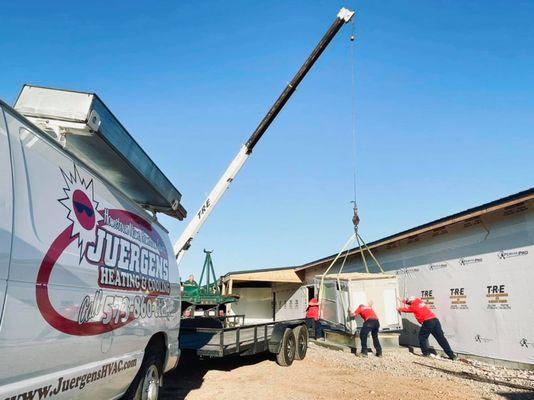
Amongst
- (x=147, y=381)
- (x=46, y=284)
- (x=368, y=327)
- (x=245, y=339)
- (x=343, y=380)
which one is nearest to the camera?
(x=46, y=284)

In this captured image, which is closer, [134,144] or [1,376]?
[1,376]

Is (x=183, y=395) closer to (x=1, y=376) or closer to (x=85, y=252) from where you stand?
(x=85, y=252)

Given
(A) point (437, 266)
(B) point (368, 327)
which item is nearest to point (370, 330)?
(B) point (368, 327)

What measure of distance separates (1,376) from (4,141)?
148cm

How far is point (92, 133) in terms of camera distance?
13.2 ft

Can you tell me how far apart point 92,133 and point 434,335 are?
11318 mm

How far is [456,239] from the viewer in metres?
12.5

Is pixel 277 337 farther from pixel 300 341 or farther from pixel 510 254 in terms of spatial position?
pixel 510 254

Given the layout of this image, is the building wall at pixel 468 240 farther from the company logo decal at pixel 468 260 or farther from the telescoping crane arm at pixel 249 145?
the telescoping crane arm at pixel 249 145

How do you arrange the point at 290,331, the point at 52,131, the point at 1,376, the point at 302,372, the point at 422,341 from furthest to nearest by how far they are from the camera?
the point at 422,341, the point at 290,331, the point at 302,372, the point at 52,131, the point at 1,376

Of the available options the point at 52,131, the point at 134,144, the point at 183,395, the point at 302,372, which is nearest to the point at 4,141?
the point at 52,131

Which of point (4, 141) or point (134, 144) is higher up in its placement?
point (134, 144)

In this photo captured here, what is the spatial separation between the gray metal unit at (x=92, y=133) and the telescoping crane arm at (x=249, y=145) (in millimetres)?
7696

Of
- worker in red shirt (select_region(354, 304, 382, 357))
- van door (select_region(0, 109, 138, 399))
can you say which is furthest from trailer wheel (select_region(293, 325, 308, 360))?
Result: van door (select_region(0, 109, 138, 399))
